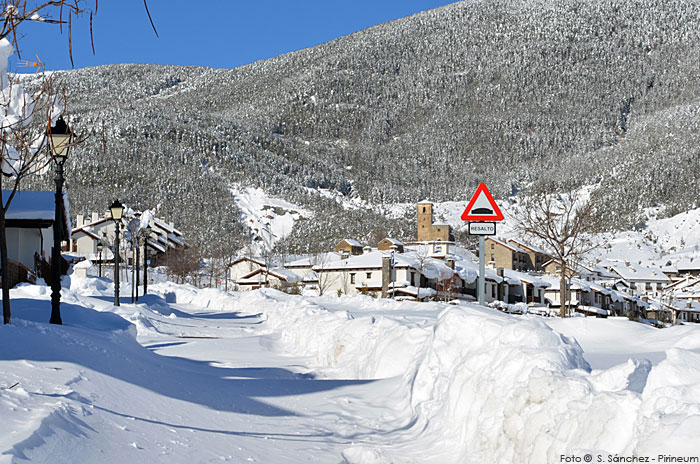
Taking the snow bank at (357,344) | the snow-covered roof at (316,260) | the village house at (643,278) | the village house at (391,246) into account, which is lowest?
the village house at (643,278)

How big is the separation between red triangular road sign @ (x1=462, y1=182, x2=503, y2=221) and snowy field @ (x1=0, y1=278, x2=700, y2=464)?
2.20m

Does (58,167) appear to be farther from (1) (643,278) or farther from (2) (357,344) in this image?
(1) (643,278)

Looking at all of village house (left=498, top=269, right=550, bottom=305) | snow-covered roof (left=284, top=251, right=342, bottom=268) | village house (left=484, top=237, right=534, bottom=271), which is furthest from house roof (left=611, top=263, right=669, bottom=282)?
snow-covered roof (left=284, top=251, right=342, bottom=268)

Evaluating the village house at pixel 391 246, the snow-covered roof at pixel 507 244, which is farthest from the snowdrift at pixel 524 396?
the snow-covered roof at pixel 507 244

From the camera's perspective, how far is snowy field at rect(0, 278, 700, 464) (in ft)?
16.1

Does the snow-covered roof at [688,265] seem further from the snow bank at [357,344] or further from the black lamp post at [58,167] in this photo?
the black lamp post at [58,167]

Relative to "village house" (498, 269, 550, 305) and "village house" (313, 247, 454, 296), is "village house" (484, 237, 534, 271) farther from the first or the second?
"village house" (313, 247, 454, 296)

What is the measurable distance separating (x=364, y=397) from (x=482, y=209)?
4179 millimetres

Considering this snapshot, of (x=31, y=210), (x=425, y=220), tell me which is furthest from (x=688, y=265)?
(x=31, y=210)

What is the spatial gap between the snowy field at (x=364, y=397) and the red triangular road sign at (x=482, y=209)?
2197 millimetres

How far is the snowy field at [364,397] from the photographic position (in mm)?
4918

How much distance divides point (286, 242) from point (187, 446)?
187m

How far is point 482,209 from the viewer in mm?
12469

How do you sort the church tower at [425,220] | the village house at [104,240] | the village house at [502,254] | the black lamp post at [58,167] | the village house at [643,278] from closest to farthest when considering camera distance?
the black lamp post at [58,167]
the village house at [104,240]
the village house at [502,254]
the village house at [643,278]
the church tower at [425,220]
